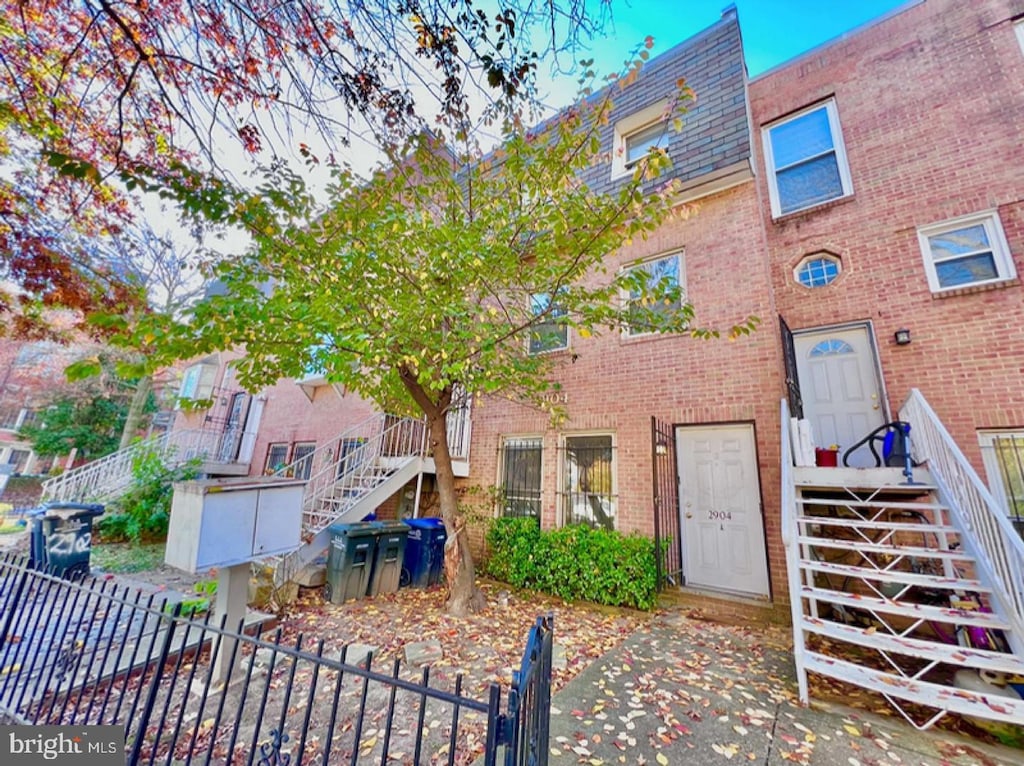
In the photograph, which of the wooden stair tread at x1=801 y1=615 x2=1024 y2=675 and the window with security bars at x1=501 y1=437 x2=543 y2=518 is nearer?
the wooden stair tread at x1=801 y1=615 x2=1024 y2=675

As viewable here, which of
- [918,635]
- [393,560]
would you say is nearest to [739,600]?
[918,635]

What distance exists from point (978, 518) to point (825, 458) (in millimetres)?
1649

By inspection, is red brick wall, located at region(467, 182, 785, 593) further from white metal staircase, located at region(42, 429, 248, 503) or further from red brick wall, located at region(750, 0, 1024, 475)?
white metal staircase, located at region(42, 429, 248, 503)

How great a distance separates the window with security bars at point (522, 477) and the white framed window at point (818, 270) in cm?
540

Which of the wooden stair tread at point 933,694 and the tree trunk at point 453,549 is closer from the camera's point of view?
the wooden stair tread at point 933,694

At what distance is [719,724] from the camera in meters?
3.20

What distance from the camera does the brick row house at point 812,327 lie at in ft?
17.5

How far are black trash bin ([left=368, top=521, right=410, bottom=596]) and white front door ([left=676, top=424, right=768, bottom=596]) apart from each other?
4.45m

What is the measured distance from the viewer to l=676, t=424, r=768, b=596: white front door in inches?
230

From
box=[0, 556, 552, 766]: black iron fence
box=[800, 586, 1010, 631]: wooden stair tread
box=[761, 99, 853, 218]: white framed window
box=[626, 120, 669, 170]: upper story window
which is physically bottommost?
box=[0, 556, 552, 766]: black iron fence

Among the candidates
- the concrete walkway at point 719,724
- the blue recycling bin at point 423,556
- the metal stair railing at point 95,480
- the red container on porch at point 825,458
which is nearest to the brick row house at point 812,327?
the red container on porch at point 825,458

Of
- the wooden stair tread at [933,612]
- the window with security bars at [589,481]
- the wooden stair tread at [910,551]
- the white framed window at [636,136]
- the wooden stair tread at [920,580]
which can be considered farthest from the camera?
the white framed window at [636,136]

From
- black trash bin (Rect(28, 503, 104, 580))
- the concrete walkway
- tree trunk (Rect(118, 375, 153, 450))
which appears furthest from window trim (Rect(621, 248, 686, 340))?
tree trunk (Rect(118, 375, 153, 450))

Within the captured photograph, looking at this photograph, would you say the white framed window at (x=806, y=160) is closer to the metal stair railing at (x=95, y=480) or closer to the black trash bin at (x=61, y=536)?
the black trash bin at (x=61, y=536)
